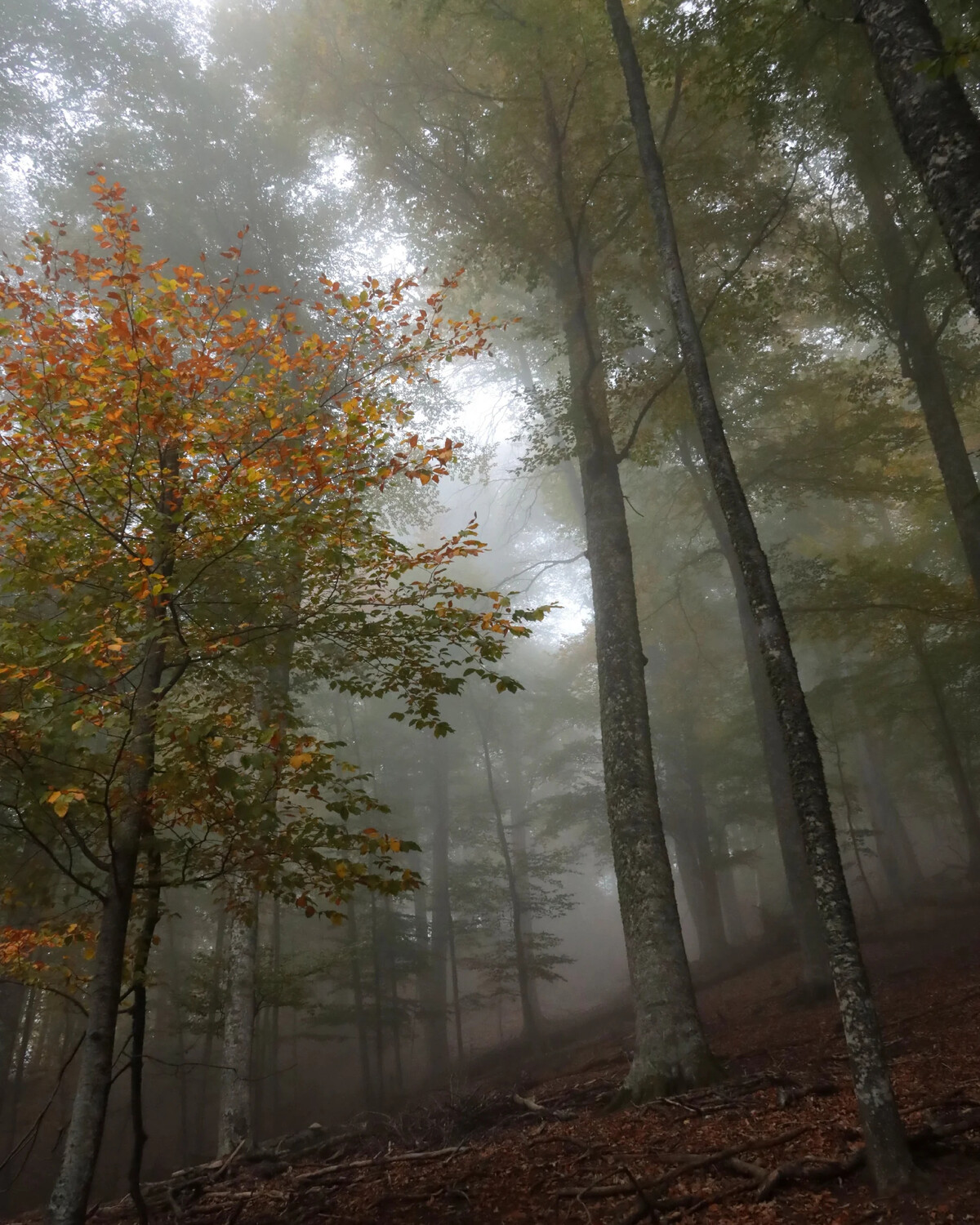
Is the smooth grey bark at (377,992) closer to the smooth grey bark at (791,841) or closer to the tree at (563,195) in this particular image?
the smooth grey bark at (791,841)

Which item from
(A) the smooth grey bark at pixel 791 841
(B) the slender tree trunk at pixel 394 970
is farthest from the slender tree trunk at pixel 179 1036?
(A) the smooth grey bark at pixel 791 841

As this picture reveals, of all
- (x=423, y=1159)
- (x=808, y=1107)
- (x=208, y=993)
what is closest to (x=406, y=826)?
(x=208, y=993)

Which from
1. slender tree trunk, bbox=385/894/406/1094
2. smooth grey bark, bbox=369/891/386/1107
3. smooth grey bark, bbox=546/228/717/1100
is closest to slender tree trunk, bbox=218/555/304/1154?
smooth grey bark, bbox=546/228/717/1100

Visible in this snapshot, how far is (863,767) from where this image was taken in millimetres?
22172

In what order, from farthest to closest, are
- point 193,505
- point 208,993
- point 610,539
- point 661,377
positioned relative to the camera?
point 208,993
point 661,377
point 610,539
point 193,505

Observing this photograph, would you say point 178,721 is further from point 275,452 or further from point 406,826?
point 406,826

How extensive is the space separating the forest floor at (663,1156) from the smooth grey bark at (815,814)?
0.36 meters

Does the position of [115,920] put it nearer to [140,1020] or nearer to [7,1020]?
[140,1020]

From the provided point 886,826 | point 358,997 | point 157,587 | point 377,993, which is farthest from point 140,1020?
point 886,826

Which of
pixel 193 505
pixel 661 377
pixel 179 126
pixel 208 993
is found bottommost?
pixel 208 993

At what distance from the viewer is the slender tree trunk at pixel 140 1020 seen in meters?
4.40

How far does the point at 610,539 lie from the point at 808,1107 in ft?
20.0

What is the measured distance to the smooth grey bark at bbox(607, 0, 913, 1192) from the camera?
148 inches

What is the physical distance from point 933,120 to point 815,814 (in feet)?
14.3
